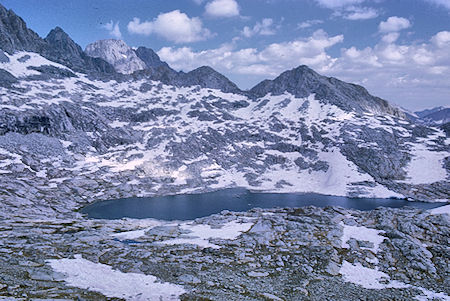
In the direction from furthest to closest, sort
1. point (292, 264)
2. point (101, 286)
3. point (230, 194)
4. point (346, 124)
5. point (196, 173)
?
point (346, 124)
point (196, 173)
point (230, 194)
point (292, 264)
point (101, 286)

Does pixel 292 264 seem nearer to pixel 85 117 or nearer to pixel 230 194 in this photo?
pixel 230 194

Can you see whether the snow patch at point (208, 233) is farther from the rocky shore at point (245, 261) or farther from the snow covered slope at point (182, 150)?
the snow covered slope at point (182, 150)

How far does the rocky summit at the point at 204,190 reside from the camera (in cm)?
2620

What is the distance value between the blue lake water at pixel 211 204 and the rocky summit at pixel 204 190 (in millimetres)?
7013

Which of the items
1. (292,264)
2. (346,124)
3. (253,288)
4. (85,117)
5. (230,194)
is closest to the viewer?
(253,288)

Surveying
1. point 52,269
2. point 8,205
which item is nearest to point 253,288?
point 52,269

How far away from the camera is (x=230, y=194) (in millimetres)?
124500

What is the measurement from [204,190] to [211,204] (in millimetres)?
22055

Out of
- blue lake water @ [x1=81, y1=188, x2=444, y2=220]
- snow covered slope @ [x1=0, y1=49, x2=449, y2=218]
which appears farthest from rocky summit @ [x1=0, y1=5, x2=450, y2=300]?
blue lake water @ [x1=81, y1=188, x2=444, y2=220]

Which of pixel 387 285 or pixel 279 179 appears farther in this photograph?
pixel 279 179

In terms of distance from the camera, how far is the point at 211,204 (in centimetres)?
10694

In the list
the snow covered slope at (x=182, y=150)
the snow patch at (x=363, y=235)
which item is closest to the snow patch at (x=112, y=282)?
the snow patch at (x=363, y=235)

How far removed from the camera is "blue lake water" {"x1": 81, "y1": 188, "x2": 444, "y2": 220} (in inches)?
3627

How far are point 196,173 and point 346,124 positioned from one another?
10048cm
